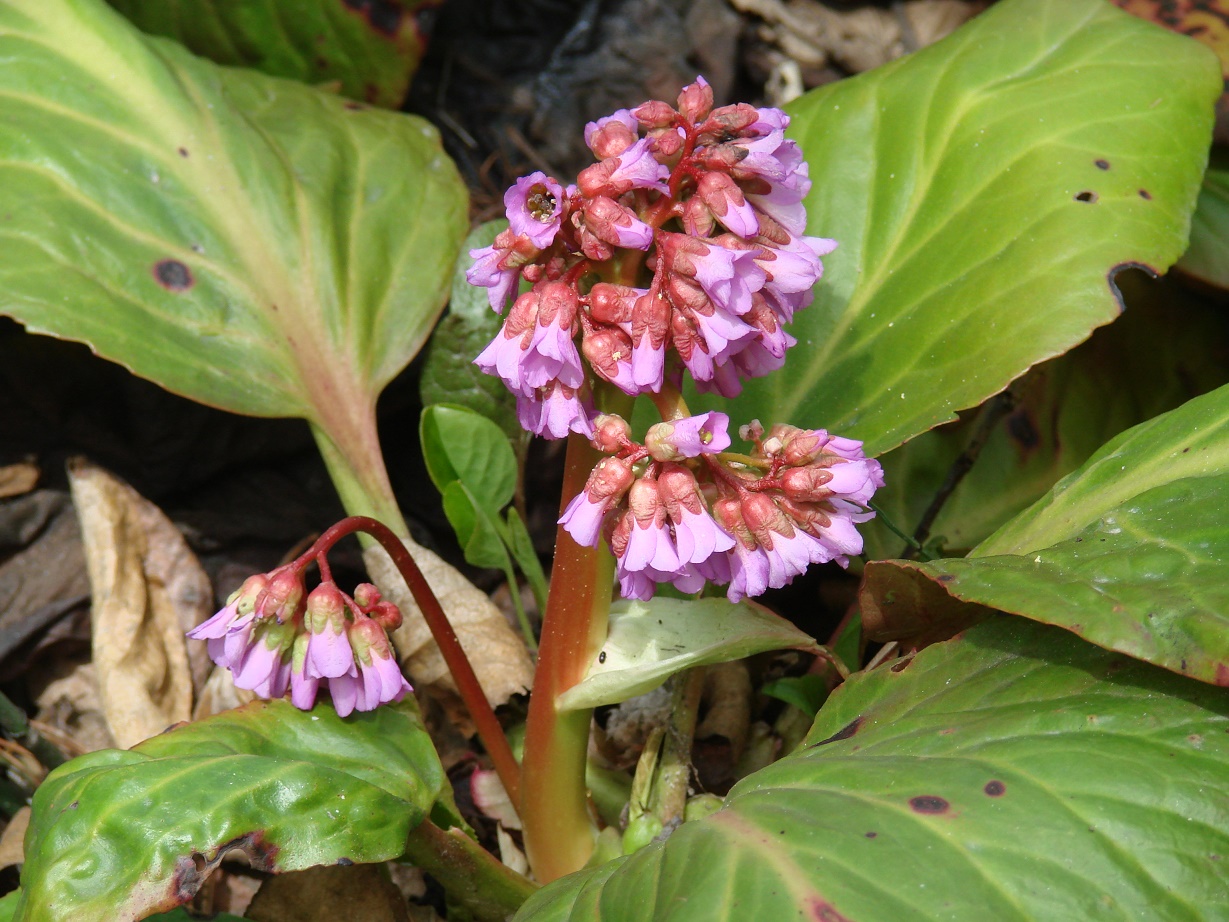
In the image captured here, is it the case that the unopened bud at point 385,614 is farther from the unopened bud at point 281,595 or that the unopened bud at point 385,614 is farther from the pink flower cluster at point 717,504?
the pink flower cluster at point 717,504

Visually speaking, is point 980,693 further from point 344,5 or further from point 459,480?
point 344,5

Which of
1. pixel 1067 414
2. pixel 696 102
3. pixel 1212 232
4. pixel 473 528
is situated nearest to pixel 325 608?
pixel 473 528

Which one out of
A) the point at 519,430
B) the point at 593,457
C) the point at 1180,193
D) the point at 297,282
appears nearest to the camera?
the point at 593,457

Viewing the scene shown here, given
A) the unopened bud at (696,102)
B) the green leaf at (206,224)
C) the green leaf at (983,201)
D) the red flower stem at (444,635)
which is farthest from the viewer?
the green leaf at (206,224)

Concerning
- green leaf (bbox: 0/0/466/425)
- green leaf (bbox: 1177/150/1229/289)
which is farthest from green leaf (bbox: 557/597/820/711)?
green leaf (bbox: 1177/150/1229/289)

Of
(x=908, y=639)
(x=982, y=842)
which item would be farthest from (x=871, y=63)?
(x=982, y=842)

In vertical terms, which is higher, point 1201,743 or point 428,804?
point 1201,743

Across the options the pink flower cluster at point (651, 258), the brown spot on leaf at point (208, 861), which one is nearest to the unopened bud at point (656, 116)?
the pink flower cluster at point (651, 258)
